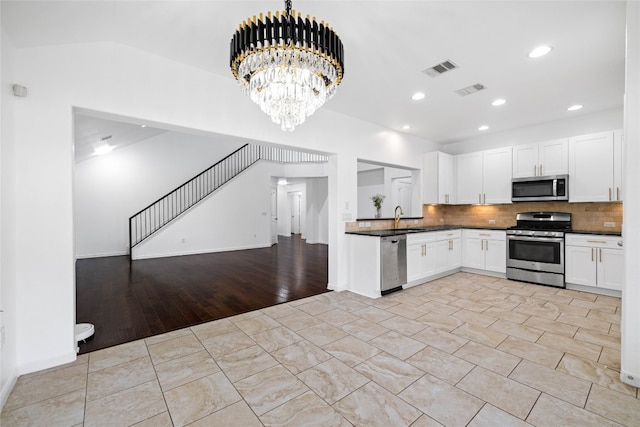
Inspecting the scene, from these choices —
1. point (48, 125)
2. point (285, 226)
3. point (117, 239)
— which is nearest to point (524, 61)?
point (48, 125)

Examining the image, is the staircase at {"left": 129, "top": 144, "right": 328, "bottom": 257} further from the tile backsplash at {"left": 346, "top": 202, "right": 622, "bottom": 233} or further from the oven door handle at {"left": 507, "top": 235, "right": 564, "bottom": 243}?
the oven door handle at {"left": 507, "top": 235, "right": 564, "bottom": 243}

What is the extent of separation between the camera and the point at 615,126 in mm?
4469

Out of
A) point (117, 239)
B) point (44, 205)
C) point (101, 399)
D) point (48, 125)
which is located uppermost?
point (48, 125)

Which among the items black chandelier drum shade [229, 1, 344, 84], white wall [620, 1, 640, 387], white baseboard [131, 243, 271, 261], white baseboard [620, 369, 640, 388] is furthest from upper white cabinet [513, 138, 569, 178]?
white baseboard [131, 243, 271, 261]

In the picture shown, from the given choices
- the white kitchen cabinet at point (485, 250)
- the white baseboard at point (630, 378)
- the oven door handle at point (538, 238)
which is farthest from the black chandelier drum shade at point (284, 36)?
the white kitchen cabinet at point (485, 250)

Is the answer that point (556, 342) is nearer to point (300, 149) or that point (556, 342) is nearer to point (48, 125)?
point (300, 149)

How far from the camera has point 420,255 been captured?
4797 millimetres

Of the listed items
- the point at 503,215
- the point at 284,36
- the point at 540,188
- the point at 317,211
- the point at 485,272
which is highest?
the point at 284,36

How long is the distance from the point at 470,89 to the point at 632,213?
227 centimetres

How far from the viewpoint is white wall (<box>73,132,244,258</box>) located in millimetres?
7449

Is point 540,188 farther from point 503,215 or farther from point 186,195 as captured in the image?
point 186,195

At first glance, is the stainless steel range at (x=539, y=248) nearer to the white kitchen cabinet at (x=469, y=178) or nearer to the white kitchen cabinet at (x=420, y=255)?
the white kitchen cabinet at (x=469, y=178)

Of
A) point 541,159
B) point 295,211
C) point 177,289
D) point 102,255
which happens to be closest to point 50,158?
point 177,289

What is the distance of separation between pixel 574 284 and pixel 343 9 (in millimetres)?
5264
